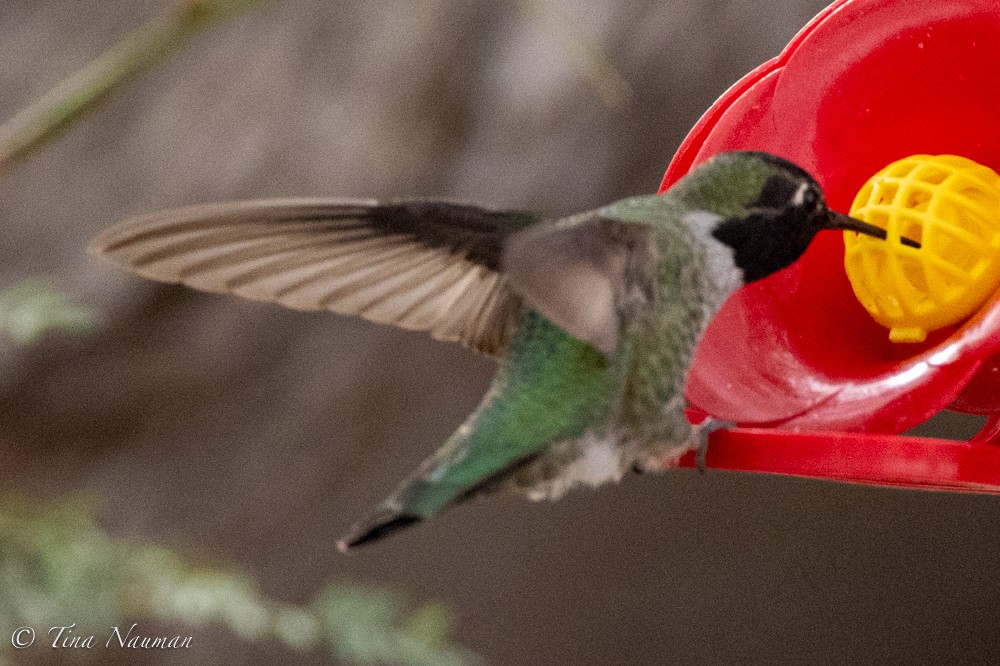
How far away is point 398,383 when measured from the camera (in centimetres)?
295

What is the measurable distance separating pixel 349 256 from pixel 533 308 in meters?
0.24

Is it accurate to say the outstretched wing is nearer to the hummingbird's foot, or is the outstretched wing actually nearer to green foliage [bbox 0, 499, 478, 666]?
the hummingbird's foot

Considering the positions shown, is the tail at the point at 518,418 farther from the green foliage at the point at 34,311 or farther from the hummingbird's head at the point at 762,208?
the green foliage at the point at 34,311

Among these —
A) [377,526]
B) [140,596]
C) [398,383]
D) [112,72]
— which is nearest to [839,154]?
[377,526]

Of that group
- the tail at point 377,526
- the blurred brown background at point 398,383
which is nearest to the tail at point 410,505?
the tail at point 377,526

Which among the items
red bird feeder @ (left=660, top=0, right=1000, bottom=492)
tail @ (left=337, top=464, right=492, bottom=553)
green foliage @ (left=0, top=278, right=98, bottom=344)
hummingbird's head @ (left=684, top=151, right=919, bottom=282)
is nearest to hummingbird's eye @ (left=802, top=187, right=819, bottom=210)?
hummingbird's head @ (left=684, top=151, right=919, bottom=282)

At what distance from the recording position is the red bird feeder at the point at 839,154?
1277mm

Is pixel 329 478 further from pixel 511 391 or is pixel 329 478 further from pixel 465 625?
pixel 511 391

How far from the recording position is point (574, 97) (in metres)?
2.71

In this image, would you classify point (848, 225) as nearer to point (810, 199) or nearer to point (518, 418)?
point (810, 199)

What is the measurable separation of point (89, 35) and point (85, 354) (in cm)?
75

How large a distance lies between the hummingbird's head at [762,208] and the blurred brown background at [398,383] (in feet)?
4.24

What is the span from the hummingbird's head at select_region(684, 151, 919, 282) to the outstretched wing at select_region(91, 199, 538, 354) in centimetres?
24

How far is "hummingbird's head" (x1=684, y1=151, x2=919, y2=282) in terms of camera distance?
1256 millimetres
